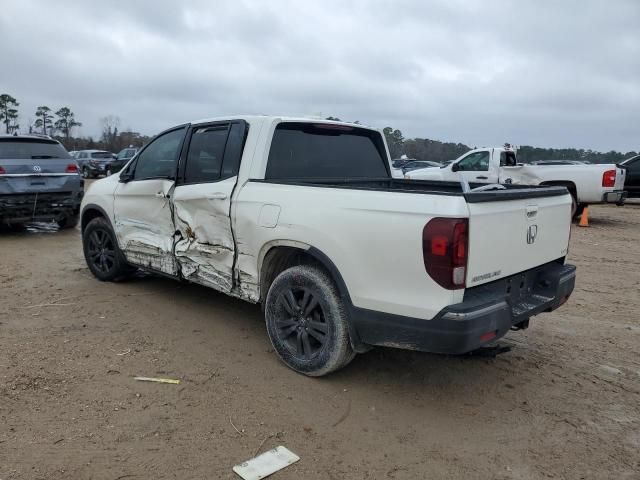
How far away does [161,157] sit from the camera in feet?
16.8

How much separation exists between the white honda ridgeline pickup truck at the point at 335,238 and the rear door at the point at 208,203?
2 cm

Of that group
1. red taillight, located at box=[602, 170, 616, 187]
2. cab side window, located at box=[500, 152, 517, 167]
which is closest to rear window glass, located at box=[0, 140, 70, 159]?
cab side window, located at box=[500, 152, 517, 167]

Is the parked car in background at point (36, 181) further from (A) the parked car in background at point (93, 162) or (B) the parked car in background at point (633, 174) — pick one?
(A) the parked car in background at point (93, 162)

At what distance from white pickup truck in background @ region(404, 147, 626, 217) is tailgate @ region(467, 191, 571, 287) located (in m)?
6.93

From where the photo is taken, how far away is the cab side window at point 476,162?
13891 millimetres

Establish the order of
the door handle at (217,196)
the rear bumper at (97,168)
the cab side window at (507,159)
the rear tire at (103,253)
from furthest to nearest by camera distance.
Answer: the rear bumper at (97,168)
the cab side window at (507,159)
the rear tire at (103,253)
the door handle at (217,196)

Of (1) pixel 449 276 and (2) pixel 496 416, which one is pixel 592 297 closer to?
(2) pixel 496 416

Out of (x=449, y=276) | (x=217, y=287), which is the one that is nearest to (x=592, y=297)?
(x=449, y=276)

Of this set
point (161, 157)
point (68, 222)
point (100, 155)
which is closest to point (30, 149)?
point (68, 222)

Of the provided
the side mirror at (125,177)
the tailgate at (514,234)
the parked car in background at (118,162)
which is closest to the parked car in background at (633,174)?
the tailgate at (514,234)

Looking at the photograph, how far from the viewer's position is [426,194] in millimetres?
2896

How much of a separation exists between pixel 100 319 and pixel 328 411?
2667mm

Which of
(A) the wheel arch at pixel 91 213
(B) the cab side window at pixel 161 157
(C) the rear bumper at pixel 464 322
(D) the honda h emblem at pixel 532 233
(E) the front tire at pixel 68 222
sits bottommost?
(E) the front tire at pixel 68 222

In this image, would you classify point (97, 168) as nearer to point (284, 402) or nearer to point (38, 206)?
point (38, 206)
